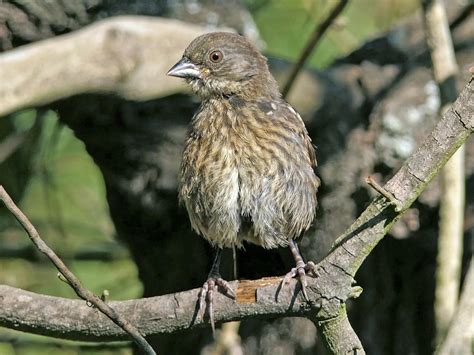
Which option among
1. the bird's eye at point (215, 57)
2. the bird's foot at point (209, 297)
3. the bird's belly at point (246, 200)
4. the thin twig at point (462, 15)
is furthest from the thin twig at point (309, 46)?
the bird's foot at point (209, 297)

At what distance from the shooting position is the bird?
150 inches

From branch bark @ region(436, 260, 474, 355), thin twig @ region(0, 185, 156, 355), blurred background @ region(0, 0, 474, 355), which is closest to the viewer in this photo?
thin twig @ region(0, 185, 156, 355)

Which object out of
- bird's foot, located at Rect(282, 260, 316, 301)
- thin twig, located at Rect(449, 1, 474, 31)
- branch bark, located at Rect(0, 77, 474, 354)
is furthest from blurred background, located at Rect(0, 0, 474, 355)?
bird's foot, located at Rect(282, 260, 316, 301)

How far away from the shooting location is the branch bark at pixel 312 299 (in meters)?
2.79

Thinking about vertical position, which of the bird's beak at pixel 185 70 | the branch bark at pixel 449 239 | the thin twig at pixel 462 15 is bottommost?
the branch bark at pixel 449 239

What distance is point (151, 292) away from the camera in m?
5.11

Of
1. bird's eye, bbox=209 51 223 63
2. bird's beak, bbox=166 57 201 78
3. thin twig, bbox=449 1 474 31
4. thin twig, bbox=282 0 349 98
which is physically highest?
thin twig, bbox=449 1 474 31

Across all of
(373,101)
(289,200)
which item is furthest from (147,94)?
(373,101)

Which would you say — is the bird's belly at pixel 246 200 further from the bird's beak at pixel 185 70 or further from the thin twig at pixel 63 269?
the thin twig at pixel 63 269

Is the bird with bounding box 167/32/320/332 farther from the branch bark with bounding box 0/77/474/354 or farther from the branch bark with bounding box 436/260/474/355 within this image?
the branch bark with bounding box 436/260/474/355

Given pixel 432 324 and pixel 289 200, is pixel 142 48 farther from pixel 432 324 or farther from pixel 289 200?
pixel 432 324

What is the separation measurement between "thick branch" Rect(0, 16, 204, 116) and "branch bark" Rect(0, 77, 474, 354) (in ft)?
2.89

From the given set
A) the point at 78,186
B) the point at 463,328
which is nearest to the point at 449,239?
the point at 463,328

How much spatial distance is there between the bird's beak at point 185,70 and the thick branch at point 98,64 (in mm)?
162
